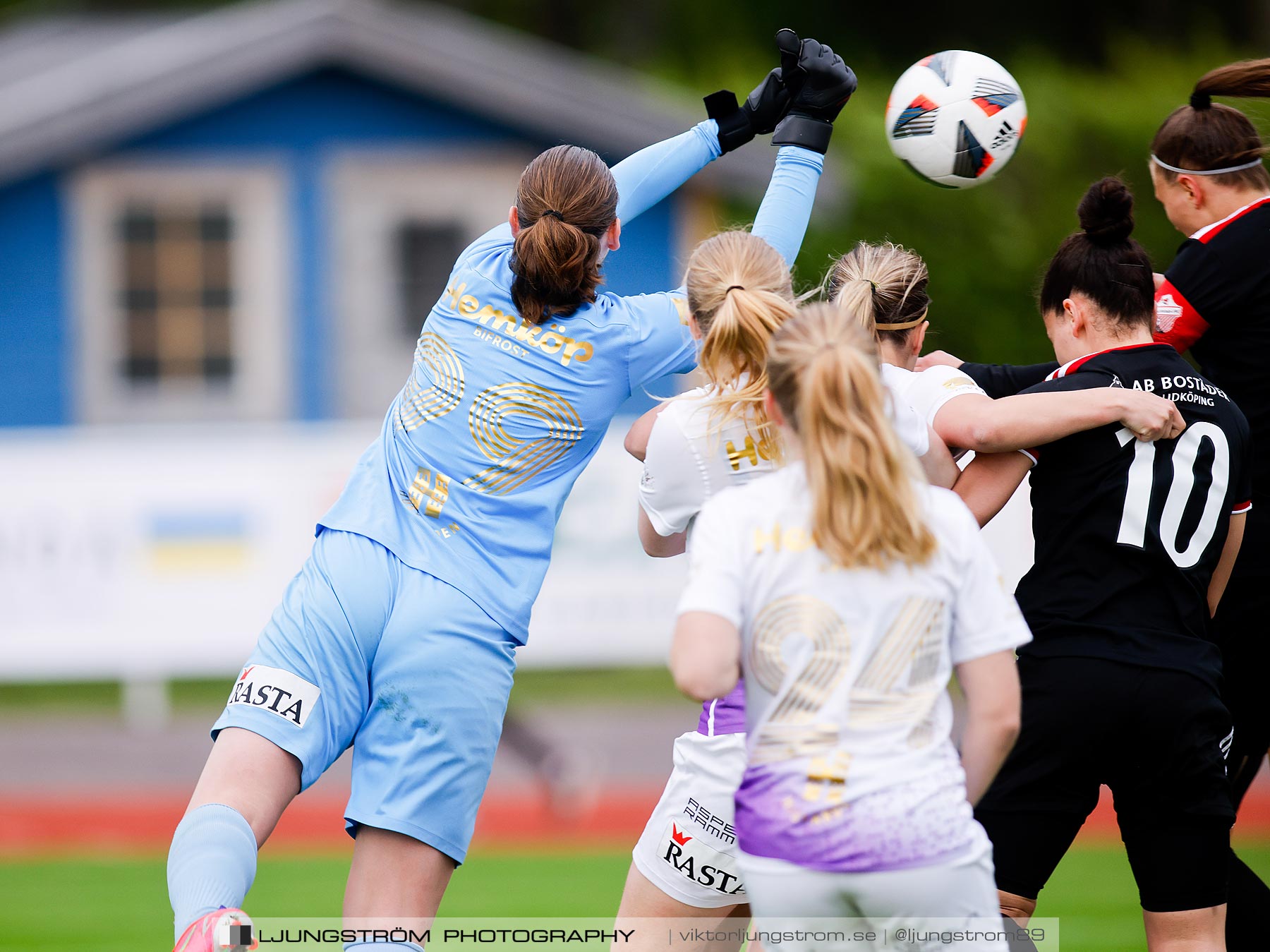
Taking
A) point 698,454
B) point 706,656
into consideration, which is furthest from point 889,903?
point 698,454

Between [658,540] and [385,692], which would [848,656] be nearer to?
[658,540]

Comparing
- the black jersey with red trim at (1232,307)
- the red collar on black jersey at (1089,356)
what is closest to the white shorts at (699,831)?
the red collar on black jersey at (1089,356)

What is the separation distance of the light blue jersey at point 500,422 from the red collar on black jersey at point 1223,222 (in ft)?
3.57

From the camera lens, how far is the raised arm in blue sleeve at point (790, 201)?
389 cm

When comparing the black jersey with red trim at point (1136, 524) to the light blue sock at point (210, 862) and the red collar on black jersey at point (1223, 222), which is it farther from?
the light blue sock at point (210, 862)

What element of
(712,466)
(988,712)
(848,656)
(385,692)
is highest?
(712,466)

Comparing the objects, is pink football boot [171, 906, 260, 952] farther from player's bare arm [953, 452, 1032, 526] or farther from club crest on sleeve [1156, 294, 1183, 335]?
club crest on sleeve [1156, 294, 1183, 335]

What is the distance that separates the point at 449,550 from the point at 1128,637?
162 cm

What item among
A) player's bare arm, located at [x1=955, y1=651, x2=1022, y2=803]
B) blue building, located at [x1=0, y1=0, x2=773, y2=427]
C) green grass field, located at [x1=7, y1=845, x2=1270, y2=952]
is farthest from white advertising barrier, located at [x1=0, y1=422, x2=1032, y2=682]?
player's bare arm, located at [x1=955, y1=651, x2=1022, y2=803]

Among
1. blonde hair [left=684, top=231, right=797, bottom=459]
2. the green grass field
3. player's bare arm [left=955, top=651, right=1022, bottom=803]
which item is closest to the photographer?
player's bare arm [left=955, top=651, right=1022, bottom=803]

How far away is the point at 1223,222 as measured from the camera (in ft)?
13.6

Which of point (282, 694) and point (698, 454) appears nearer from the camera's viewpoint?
point (698, 454)

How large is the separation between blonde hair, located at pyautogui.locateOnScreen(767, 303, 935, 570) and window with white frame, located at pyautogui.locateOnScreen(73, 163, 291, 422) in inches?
466

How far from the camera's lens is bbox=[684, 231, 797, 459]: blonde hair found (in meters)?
3.40
